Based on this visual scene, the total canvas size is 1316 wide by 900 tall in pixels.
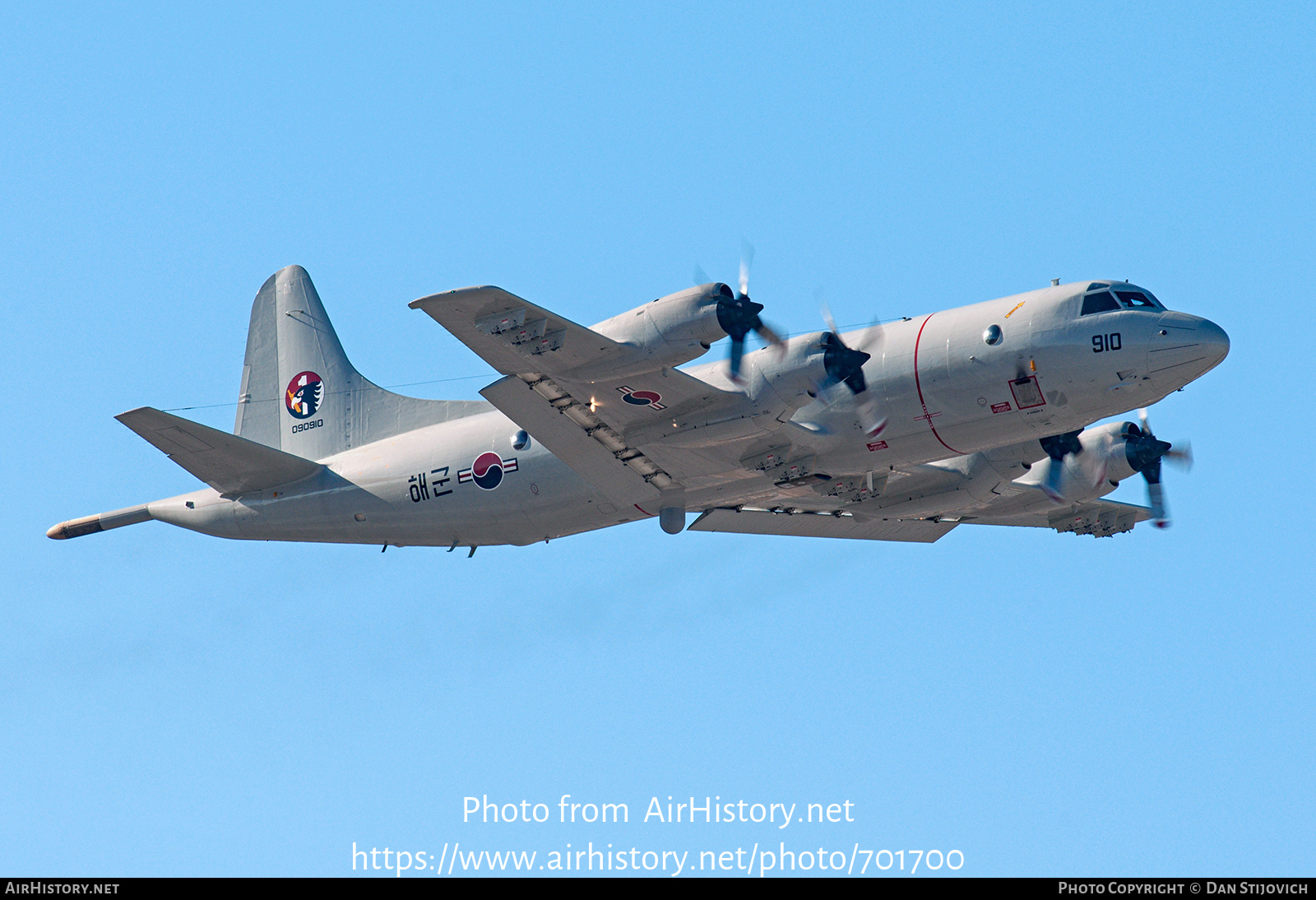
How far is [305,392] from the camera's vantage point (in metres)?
33.8

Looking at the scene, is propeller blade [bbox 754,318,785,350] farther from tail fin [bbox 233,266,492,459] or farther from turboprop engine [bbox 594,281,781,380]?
tail fin [bbox 233,266,492,459]

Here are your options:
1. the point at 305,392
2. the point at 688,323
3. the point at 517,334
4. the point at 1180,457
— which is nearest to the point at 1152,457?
the point at 1180,457

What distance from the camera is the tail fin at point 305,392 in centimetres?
3195

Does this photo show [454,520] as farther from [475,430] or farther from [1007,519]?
[1007,519]

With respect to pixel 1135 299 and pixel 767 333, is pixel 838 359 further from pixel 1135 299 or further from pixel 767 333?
pixel 1135 299

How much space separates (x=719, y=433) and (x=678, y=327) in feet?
8.76

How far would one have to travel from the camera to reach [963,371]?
84.6ft

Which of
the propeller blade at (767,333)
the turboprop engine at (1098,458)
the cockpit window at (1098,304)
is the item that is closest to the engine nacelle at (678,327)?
the propeller blade at (767,333)

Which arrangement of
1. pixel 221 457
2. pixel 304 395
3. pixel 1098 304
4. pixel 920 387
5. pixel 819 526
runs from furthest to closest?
pixel 304 395
pixel 819 526
pixel 221 457
pixel 920 387
pixel 1098 304

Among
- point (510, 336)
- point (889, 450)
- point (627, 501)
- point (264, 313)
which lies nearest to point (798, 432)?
point (889, 450)

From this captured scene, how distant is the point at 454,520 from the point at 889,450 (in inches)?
329

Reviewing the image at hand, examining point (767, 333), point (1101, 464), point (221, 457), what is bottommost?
point (1101, 464)

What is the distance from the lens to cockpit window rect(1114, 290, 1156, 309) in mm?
25609

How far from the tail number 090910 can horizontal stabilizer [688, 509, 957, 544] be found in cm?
729
